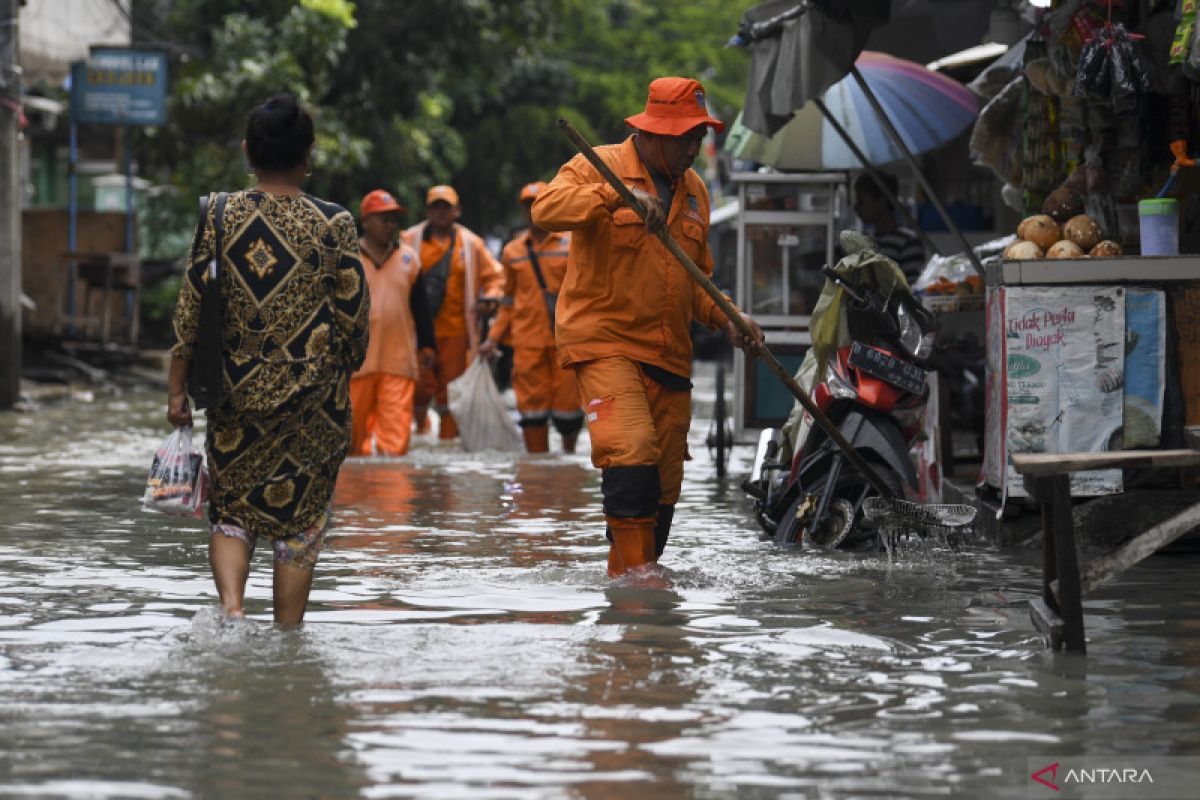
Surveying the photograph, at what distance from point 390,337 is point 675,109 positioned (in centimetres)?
632

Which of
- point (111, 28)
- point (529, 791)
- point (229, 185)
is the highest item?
point (111, 28)

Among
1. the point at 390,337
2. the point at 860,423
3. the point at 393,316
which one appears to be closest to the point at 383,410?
the point at 390,337

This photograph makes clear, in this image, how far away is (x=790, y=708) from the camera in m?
5.60

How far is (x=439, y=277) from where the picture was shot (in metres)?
15.9

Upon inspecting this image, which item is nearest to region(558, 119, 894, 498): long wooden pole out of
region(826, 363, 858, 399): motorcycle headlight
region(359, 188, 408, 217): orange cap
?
region(826, 363, 858, 399): motorcycle headlight

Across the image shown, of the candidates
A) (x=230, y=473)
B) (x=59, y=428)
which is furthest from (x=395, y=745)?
(x=59, y=428)

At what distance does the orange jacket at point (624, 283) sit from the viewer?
7.89 metres

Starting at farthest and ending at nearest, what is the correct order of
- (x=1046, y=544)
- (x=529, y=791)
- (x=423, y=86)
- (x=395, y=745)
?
(x=423, y=86), (x=1046, y=544), (x=395, y=745), (x=529, y=791)

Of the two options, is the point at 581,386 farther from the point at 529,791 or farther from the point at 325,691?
the point at 529,791

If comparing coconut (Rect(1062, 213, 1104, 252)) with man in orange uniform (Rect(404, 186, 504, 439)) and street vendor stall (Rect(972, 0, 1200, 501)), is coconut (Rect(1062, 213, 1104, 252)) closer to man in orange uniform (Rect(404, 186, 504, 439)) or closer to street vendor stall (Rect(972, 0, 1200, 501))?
street vendor stall (Rect(972, 0, 1200, 501))

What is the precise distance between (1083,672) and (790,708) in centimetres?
102

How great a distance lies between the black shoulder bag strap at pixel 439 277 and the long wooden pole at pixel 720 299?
707 cm

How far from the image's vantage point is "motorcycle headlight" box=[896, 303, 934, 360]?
942 cm

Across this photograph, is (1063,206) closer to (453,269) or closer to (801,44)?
(801,44)
